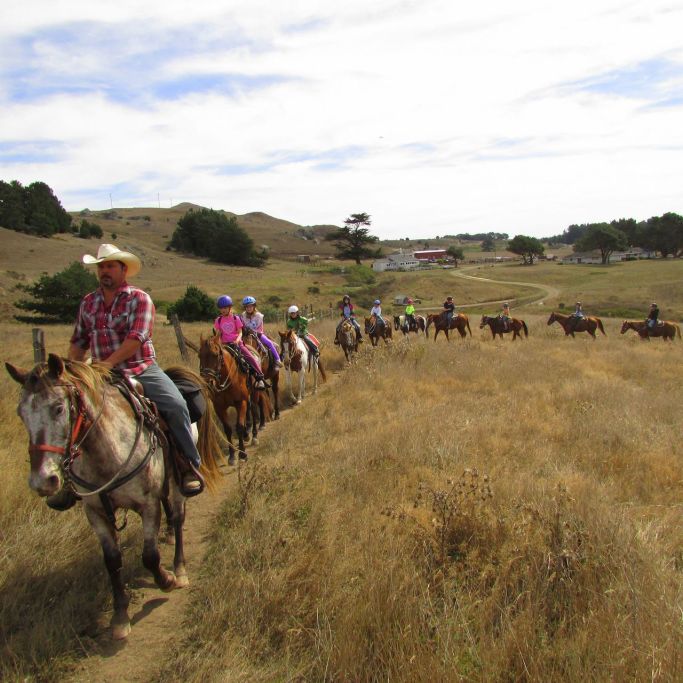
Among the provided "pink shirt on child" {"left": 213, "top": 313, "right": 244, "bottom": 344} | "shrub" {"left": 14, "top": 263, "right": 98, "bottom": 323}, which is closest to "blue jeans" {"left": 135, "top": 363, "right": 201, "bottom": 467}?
"pink shirt on child" {"left": 213, "top": 313, "right": 244, "bottom": 344}

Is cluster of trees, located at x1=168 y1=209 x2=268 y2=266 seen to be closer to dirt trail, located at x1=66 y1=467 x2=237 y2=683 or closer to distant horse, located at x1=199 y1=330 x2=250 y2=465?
distant horse, located at x1=199 y1=330 x2=250 y2=465

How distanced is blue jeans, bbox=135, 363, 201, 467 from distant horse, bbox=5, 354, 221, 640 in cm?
14

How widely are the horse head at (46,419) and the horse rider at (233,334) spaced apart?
6.01 m

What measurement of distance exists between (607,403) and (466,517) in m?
6.53

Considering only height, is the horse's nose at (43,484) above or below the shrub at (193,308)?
below

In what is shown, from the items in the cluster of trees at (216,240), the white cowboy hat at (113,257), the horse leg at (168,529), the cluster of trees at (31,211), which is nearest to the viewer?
the white cowboy hat at (113,257)

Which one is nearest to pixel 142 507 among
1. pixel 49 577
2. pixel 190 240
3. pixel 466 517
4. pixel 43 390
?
pixel 49 577

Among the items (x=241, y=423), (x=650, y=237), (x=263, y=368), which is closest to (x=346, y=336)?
(x=263, y=368)

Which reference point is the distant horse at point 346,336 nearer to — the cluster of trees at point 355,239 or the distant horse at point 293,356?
the distant horse at point 293,356

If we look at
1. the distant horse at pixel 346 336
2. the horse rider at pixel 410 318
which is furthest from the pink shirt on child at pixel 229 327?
the horse rider at pixel 410 318

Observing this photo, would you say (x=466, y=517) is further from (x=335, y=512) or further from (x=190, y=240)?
(x=190, y=240)

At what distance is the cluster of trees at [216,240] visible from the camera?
96000mm

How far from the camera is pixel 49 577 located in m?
4.36

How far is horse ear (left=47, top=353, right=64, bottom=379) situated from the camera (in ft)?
10.6
